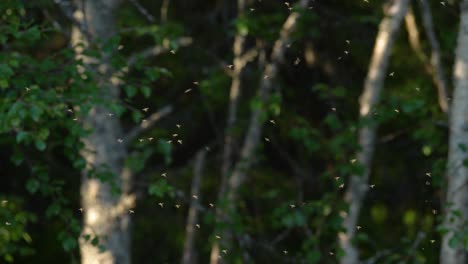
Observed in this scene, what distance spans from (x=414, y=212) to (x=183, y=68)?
125 inches

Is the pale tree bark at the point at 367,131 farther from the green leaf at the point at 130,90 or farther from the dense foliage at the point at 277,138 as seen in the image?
the green leaf at the point at 130,90

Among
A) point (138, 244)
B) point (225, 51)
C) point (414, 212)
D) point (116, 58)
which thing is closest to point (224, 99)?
point (225, 51)

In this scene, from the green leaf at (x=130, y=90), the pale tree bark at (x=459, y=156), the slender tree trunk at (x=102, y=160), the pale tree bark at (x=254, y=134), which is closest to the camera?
the green leaf at (x=130, y=90)

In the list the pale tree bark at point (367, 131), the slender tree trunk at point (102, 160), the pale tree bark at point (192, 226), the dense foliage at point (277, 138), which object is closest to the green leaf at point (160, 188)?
the dense foliage at point (277, 138)

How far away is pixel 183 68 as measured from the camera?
9609mm

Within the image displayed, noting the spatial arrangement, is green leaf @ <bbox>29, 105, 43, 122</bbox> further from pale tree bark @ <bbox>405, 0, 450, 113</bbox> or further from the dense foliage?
pale tree bark @ <bbox>405, 0, 450, 113</bbox>

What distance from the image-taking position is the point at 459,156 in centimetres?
544

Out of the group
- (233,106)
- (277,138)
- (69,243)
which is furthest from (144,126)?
(69,243)

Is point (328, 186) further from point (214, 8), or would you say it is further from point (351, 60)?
point (214, 8)

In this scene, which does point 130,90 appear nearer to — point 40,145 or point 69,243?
point 40,145

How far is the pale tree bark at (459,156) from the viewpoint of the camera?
5422 millimetres

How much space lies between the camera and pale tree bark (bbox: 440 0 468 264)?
5.42 metres

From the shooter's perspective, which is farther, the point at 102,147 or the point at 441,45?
the point at 441,45

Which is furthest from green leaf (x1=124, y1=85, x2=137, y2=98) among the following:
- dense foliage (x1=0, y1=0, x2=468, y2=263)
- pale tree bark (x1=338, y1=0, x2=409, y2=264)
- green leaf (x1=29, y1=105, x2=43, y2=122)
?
pale tree bark (x1=338, y1=0, x2=409, y2=264)
